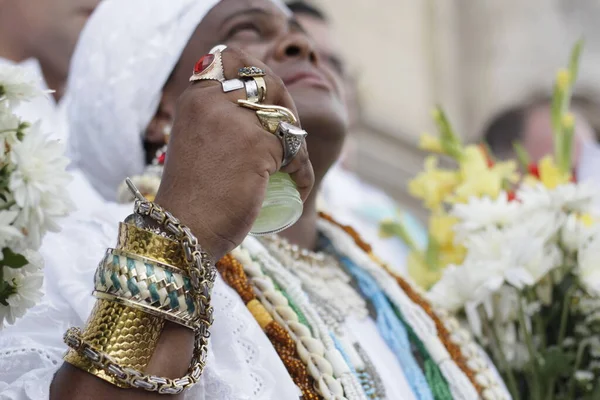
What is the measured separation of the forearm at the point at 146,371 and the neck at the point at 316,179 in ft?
1.73

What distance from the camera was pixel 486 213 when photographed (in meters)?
1.53

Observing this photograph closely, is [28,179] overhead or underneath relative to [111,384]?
overhead

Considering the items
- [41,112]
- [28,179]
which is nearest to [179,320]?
[28,179]

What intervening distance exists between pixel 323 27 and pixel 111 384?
2.20 m

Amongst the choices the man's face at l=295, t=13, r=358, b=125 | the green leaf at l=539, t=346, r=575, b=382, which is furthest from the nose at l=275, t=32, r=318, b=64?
the man's face at l=295, t=13, r=358, b=125

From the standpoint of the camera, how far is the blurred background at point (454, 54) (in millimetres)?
4934

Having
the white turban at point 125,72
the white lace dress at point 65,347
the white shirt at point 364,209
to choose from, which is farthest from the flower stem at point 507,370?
the white shirt at point 364,209

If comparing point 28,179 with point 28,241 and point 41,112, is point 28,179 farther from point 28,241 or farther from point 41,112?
point 41,112

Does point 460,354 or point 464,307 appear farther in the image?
point 464,307

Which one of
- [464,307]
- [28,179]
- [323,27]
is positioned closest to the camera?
[28,179]

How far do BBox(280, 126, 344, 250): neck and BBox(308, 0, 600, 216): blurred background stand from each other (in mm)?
3232

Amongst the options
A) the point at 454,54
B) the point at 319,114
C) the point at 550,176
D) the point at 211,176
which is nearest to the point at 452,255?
the point at 550,176

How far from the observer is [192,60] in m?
1.46

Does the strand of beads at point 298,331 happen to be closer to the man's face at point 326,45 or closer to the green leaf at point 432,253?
the green leaf at point 432,253
